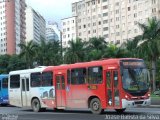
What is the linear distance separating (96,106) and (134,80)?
267 centimetres

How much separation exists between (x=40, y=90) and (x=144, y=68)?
25.9 feet

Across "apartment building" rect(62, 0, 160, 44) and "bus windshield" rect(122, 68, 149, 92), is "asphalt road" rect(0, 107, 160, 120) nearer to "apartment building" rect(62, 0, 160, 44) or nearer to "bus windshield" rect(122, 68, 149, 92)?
"bus windshield" rect(122, 68, 149, 92)

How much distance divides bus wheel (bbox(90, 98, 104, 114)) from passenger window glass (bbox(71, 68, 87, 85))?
1317mm

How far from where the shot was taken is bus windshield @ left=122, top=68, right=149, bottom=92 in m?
21.8

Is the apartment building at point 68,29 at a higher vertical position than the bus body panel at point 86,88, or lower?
higher

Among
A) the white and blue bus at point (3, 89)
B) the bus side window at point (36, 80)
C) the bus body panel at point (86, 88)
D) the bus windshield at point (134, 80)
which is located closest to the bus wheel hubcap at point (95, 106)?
the bus body panel at point (86, 88)

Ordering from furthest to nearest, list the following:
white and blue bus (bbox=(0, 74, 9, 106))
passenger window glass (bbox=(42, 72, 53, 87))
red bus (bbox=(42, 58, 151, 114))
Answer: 1. white and blue bus (bbox=(0, 74, 9, 106))
2. passenger window glass (bbox=(42, 72, 53, 87))
3. red bus (bbox=(42, 58, 151, 114))

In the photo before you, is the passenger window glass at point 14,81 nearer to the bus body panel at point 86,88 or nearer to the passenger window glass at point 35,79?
the bus body panel at point 86,88

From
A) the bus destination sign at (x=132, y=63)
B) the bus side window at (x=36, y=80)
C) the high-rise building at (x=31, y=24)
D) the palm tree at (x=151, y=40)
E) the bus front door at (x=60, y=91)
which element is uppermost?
the high-rise building at (x=31, y=24)

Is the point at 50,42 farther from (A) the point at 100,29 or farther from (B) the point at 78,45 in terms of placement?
(A) the point at 100,29

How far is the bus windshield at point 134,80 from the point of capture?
21766 millimetres

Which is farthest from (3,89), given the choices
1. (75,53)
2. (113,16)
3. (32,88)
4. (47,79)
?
(113,16)

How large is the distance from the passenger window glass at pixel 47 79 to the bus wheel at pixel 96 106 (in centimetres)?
415

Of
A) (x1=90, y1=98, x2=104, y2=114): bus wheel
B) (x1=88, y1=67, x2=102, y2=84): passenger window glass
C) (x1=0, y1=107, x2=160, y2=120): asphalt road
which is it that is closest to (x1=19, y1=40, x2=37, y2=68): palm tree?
(x1=0, y1=107, x2=160, y2=120): asphalt road
